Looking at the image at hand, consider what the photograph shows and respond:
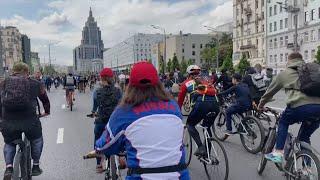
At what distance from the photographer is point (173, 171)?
3.23m

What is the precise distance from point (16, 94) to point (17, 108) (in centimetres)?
18

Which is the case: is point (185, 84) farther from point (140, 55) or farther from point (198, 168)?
point (140, 55)

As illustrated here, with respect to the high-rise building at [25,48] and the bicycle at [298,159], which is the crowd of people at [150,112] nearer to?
the bicycle at [298,159]

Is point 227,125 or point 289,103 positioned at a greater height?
point 289,103

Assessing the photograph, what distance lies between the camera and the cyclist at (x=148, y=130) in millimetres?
3191

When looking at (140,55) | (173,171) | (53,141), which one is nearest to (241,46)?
(140,55)

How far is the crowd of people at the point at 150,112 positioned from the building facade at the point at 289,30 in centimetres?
5757

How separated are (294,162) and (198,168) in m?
2.17

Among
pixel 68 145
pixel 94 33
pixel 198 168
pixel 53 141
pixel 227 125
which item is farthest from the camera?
pixel 94 33

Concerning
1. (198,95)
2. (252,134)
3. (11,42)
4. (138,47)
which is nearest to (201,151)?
(198,95)

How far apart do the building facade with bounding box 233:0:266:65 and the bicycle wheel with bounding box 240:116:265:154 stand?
3229 inches

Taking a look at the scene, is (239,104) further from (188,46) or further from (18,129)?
(188,46)

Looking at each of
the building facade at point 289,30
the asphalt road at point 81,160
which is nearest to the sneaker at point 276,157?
the asphalt road at point 81,160

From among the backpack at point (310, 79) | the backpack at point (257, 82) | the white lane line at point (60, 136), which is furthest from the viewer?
the backpack at point (257, 82)
